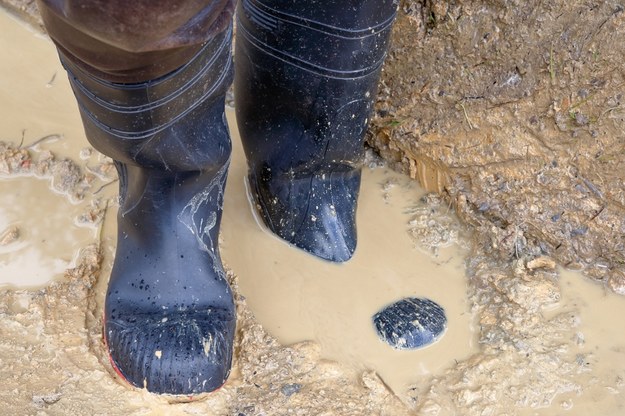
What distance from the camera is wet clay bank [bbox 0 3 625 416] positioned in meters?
1.42

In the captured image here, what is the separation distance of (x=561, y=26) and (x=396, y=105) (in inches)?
18.1

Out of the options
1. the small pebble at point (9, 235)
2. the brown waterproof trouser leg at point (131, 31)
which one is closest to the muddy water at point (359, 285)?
the small pebble at point (9, 235)

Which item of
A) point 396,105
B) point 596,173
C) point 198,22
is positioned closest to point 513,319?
point 596,173

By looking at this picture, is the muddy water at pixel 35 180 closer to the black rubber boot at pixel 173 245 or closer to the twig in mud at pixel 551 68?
the black rubber boot at pixel 173 245

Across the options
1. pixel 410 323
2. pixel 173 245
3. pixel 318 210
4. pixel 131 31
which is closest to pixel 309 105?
pixel 318 210

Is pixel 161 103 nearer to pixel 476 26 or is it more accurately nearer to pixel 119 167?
pixel 119 167

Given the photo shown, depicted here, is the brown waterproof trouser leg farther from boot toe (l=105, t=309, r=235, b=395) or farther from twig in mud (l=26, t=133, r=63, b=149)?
twig in mud (l=26, t=133, r=63, b=149)

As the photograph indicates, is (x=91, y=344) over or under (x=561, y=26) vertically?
under

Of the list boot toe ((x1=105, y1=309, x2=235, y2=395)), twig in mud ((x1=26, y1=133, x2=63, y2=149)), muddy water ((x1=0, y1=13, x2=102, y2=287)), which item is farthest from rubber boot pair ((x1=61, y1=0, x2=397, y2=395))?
twig in mud ((x1=26, y1=133, x2=63, y2=149))

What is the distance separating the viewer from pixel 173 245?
1.44 metres

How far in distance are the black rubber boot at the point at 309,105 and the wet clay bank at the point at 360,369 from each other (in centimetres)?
16

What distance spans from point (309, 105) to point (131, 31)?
29.8 inches

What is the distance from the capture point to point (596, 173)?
5.70 ft

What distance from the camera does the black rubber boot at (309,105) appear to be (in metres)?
1.44
